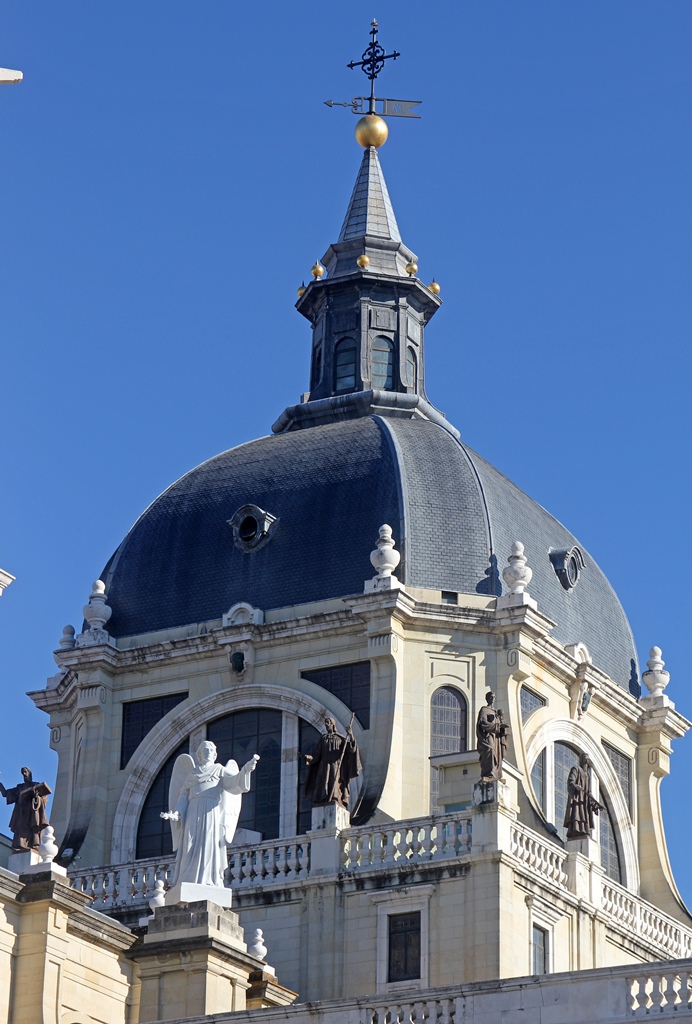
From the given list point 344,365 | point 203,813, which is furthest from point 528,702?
point 203,813

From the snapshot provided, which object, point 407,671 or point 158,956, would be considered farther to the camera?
point 407,671

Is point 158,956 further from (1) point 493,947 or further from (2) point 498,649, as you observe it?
(2) point 498,649

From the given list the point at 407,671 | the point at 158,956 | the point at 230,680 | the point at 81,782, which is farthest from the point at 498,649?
the point at 158,956

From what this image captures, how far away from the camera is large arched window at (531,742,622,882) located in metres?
63.0

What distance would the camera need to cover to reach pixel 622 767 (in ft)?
219

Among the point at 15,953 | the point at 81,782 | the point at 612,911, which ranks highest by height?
the point at 81,782

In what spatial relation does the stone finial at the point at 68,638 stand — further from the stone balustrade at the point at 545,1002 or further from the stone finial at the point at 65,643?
the stone balustrade at the point at 545,1002

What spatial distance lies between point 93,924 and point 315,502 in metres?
20.9

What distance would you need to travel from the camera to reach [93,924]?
151 feet

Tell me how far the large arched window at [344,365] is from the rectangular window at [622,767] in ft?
38.0

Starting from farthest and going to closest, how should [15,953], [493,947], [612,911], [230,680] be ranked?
[230,680]
[612,911]
[493,947]
[15,953]

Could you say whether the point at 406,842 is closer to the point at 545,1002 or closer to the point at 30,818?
the point at 30,818

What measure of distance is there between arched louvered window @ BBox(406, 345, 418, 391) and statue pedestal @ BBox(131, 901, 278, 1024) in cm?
2634

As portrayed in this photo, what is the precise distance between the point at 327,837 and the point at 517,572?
8.83 metres
